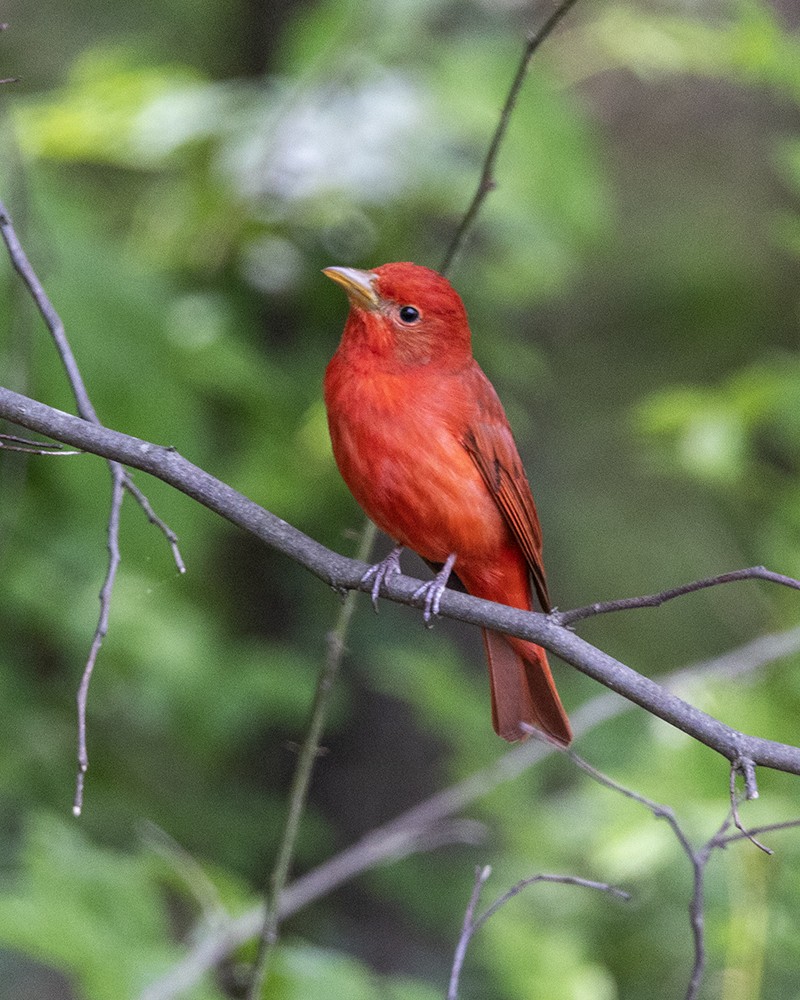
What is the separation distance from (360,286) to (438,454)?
0.49 meters

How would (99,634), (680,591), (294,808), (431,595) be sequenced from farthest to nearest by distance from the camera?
(294,808)
(431,595)
(99,634)
(680,591)

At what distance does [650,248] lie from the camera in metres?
7.78

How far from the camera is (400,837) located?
361 centimetres

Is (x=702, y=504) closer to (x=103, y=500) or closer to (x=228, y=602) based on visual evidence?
(x=228, y=602)

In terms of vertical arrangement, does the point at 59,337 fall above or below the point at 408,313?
below

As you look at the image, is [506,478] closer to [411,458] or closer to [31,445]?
[411,458]

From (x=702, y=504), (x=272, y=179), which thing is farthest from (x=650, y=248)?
(x=272, y=179)

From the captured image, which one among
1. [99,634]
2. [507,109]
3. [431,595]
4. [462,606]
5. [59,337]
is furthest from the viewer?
[507,109]

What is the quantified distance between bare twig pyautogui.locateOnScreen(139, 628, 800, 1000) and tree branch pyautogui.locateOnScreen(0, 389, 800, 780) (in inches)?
39.4

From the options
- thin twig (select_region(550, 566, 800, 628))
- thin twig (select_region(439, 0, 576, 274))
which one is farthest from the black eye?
thin twig (select_region(550, 566, 800, 628))

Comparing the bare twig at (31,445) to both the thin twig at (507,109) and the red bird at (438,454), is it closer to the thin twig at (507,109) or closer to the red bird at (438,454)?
the red bird at (438,454)

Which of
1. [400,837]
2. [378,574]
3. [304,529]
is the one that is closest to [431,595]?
[378,574]

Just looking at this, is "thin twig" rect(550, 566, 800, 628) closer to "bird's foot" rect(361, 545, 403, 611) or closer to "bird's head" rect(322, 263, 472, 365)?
"bird's foot" rect(361, 545, 403, 611)

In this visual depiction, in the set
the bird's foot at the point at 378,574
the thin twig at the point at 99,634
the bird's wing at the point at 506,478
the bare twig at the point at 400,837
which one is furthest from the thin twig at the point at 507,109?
the bare twig at the point at 400,837
